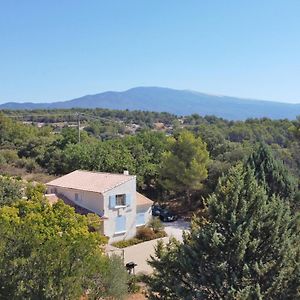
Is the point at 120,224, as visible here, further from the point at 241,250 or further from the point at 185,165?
the point at 241,250

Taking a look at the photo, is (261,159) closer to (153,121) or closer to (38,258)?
(38,258)

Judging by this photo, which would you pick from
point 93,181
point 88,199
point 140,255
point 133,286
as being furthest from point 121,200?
point 133,286

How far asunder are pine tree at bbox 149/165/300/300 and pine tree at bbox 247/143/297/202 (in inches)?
675

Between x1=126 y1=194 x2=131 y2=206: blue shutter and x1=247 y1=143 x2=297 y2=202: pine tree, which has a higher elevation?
x1=247 y1=143 x2=297 y2=202: pine tree

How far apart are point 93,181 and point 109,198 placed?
223 centimetres

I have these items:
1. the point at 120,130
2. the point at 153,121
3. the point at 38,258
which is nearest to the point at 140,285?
the point at 38,258

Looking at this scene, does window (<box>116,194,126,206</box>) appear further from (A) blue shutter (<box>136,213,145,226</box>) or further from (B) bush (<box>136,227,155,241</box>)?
(B) bush (<box>136,227,155,241</box>)

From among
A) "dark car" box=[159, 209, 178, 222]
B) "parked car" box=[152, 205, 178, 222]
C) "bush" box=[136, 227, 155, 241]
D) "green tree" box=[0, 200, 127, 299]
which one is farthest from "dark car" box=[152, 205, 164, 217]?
"green tree" box=[0, 200, 127, 299]

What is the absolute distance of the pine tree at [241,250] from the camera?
12.5 m

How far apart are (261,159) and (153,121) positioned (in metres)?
91.1

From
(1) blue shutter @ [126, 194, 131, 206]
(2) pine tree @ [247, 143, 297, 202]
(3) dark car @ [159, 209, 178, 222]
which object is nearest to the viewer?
(1) blue shutter @ [126, 194, 131, 206]

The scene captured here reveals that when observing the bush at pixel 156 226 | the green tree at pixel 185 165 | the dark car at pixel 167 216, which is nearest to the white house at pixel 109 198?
the bush at pixel 156 226

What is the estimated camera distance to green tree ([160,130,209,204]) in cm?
3678

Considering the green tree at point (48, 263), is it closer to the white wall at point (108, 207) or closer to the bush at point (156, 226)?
the white wall at point (108, 207)
